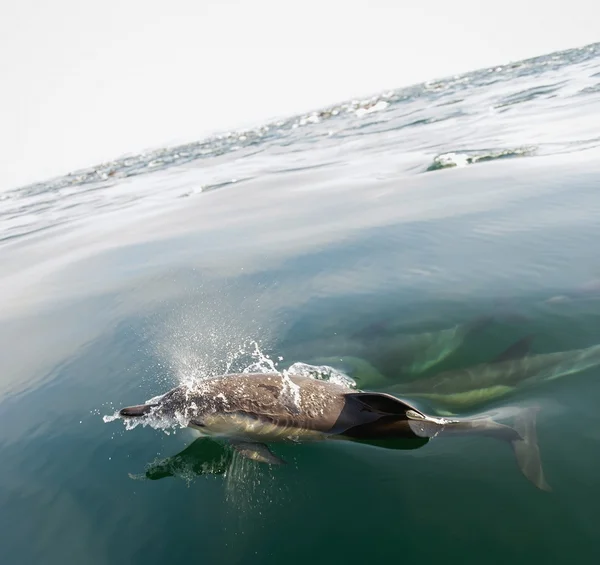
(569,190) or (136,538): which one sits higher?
(136,538)

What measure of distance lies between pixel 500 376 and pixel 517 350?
1.80 ft

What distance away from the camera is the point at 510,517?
354 cm

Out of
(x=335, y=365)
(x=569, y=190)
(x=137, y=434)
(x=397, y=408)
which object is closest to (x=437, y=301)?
(x=335, y=365)

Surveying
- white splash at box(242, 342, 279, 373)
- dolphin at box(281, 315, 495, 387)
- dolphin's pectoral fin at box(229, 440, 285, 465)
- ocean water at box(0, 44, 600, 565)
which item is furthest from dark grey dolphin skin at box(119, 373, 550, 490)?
dolphin at box(281, 315, 495, 387)

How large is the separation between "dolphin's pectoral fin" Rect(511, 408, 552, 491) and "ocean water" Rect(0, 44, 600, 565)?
0.10 meters

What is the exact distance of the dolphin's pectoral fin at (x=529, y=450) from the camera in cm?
383

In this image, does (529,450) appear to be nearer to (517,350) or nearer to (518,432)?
(518,432)

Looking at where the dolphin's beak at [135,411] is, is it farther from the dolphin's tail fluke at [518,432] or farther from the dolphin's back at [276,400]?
the dolphin's tail fluke at [518,432]

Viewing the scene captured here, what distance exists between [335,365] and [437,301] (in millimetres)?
1985

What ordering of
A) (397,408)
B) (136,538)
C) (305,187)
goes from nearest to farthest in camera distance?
(136,538)
(397,408)
(305,187)

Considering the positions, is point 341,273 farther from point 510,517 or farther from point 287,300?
point 510,517

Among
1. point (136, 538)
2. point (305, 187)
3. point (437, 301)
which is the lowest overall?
point (305, 187)

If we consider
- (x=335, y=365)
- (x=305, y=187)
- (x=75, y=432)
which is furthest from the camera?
(x=305, y=187)

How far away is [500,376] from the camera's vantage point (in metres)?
5.34
